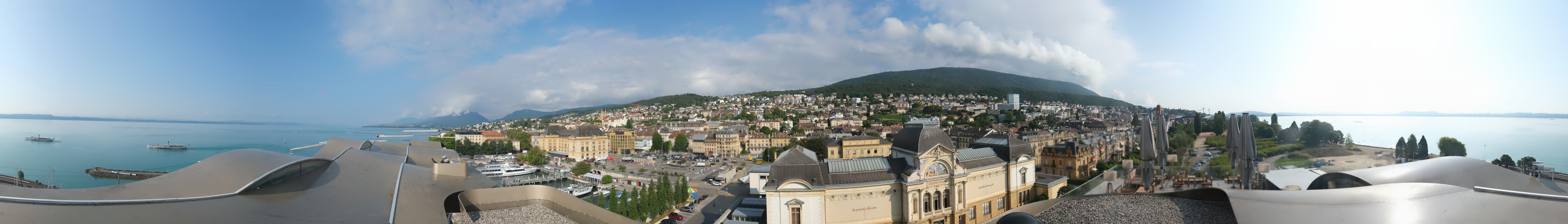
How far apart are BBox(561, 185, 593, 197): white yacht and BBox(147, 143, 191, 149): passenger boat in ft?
66.2

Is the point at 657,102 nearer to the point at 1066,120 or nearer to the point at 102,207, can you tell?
the point at 1066,120

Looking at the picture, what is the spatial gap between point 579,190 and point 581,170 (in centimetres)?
662

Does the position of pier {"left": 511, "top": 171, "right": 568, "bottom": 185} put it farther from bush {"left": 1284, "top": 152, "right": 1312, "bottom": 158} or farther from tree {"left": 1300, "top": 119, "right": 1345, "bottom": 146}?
tree {"left": 1300, "top": 119, "right": 1345, "bottom": 146}

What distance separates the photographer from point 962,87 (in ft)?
184

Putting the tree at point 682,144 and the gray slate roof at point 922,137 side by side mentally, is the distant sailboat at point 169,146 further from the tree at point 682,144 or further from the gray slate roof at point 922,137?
the gray slate roof at point 922,137

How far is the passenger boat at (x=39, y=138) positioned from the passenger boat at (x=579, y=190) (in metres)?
22.0

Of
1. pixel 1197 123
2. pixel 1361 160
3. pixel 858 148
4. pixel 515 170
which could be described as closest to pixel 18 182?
pixel 515 170

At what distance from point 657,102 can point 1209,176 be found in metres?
76.7

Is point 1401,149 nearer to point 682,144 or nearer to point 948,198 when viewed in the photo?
point 948,198

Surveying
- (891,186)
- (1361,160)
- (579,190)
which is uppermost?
(1361,160)

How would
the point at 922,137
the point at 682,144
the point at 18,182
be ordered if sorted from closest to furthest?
the point at 18,182 → the point at 922,137 → the point at 682,144

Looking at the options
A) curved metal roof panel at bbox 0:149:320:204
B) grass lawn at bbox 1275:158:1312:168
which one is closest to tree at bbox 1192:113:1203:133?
grass lawn at bbox 1275:158:1312:168

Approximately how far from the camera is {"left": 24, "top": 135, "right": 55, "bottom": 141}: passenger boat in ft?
65.8

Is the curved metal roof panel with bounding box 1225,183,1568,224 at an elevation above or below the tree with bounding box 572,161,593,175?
above
